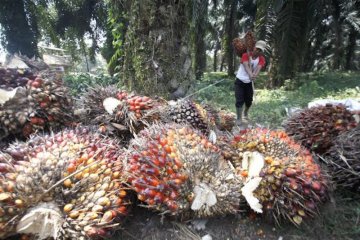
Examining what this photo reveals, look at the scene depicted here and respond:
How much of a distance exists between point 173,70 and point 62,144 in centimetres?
160

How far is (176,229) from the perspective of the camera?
60.7 inches

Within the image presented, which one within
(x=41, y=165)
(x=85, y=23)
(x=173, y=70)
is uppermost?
(x=85, y=23)

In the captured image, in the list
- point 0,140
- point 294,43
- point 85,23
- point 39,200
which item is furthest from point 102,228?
point 85,23

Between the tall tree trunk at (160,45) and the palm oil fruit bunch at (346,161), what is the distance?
4.77 ft

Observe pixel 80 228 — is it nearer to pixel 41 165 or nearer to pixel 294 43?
pixel 41 165

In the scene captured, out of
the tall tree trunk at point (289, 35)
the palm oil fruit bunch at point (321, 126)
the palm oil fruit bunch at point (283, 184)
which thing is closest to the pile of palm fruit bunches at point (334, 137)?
the palm oil fruit bunch at point (321, 126)

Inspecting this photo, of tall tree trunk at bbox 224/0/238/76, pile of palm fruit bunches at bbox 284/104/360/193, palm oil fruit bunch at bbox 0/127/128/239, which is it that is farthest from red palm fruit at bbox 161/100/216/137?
tall tree trunk at bbox 224/0/238/76

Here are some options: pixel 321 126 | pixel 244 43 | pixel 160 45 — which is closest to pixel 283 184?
pixel 321 126

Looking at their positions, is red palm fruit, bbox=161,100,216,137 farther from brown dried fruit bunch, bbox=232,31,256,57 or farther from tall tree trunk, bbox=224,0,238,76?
tall tree trunk, bbox=224,0,238,76

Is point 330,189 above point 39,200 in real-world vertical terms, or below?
below

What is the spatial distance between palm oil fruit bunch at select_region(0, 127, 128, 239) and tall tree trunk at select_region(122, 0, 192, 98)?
1.46 metres

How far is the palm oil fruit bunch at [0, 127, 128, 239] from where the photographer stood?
1222 mm

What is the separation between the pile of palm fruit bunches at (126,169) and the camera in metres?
1.26

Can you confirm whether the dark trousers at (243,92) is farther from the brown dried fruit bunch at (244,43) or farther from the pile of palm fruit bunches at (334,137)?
the pile of palm fruit bunches at (334,137)
